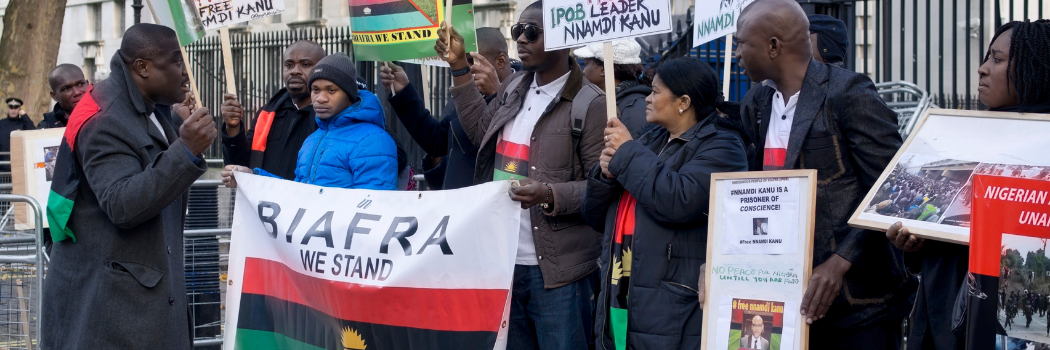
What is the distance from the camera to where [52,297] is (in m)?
4.06

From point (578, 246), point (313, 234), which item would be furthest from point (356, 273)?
point (578, 246)

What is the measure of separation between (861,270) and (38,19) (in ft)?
55.0

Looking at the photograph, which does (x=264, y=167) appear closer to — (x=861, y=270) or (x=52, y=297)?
(x=52, y=297)

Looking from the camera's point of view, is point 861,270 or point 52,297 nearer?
point 861,270

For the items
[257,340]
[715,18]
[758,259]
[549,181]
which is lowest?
[257,340]

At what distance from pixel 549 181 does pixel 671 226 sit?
2.69 ft

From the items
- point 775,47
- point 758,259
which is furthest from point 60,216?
point 775,47

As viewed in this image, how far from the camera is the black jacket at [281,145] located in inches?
216

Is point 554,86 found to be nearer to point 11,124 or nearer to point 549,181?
point 549,181

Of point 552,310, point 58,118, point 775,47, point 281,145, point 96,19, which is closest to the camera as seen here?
point 775,47

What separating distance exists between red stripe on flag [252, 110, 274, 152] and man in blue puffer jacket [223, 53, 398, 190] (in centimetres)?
61

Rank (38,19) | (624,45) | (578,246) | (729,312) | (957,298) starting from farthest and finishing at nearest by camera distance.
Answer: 1. (38,19)
2. (624,45)
3. (578,246)
4. (729,312)
5. (957,298)

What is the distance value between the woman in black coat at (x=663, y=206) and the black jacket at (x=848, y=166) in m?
0.31

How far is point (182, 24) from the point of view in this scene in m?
4.98
